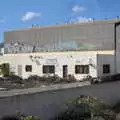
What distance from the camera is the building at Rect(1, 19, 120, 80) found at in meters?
46.4

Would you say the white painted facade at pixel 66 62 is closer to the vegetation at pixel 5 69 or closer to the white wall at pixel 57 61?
the white wall at pixel 57 61

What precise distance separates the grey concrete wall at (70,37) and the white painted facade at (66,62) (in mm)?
1257

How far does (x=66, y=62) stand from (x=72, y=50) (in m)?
4.70

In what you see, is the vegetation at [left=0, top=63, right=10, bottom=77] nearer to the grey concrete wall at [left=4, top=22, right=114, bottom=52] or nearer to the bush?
the grey concrete wall at [left=4, top=22, right=114, bottom=52]

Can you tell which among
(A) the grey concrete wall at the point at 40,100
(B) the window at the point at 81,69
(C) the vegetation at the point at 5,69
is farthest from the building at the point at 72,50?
(A) the grey concrete wall at the point at 40,100

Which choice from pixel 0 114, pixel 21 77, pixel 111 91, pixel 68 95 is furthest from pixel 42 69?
pixel 0 114

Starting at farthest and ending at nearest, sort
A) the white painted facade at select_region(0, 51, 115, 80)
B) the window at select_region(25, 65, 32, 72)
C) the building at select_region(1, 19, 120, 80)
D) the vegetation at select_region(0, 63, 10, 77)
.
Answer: the vegetation at select_region(0, 63, 10, 77) < the window at select_region(25, 65, 32, 72) < the building at select_region(1, 19, 120, 80) < the white painted facade at select_region(0, 51, 115, 80)

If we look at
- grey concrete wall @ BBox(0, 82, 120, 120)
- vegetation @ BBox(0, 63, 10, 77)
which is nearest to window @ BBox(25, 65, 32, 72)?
vegetation @ BBox(0, 63, 10, 77)

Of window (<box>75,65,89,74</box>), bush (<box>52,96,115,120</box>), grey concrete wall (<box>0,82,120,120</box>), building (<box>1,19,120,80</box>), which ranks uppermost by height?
building (<box>1,19,120,80</box>)

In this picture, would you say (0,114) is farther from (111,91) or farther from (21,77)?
(21,77)

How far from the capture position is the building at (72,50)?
46375 millimetres

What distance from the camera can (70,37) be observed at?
172ft

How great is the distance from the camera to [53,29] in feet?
179

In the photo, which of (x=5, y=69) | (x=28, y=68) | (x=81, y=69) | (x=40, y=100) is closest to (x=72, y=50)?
(x=81, y=69)
